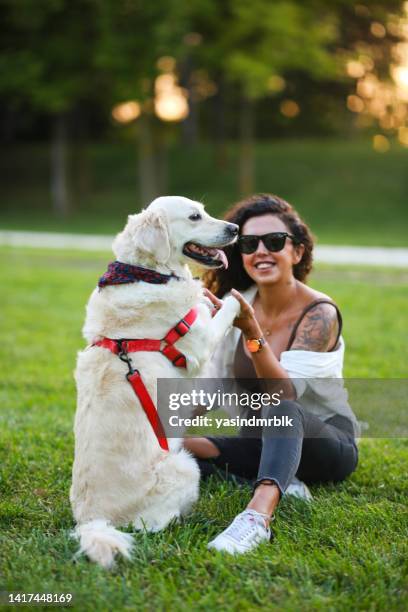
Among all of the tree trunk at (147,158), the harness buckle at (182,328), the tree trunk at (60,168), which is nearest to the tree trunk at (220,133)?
the tree trunk at (147,158)

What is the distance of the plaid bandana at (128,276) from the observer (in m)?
3.37

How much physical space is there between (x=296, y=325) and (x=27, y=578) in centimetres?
183

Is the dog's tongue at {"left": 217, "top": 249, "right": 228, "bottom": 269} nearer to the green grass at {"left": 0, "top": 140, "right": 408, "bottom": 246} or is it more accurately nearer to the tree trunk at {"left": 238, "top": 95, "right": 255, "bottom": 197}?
the green grass at {"left": 0, "top": 140, "right": 408, "bottom": 246}

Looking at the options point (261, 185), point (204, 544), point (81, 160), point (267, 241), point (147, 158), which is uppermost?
point (81, 160)

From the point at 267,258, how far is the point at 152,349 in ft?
3.09

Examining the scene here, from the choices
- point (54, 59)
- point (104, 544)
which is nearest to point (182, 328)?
point (104, 544)

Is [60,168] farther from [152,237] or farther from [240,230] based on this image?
[152,237]

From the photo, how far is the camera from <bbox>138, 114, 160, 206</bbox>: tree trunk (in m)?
25.5

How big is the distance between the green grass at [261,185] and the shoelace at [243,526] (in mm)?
15021

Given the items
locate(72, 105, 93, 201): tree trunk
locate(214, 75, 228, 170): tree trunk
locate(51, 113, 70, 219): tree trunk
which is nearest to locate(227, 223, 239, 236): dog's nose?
locate(51, 113, 70, 219): tree trunk

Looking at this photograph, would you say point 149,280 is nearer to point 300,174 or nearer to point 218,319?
point 218,319

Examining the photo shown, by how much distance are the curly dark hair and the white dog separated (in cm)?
50

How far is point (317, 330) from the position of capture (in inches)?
144

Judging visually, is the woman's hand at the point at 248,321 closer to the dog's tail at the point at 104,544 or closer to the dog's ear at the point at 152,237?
the dog's ear at the point at 152,237
